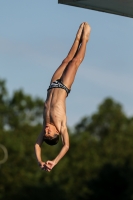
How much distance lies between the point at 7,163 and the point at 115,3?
152ft

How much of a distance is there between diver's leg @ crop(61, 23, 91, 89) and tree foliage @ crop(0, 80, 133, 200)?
3142 cm

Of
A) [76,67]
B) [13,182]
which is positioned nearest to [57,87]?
[76,67]

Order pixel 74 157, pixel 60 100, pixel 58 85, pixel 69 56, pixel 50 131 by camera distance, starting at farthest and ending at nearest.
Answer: pixel 74 157, pixel 69 56, pixel 58 85, pixel 60 100, pixel 50 131

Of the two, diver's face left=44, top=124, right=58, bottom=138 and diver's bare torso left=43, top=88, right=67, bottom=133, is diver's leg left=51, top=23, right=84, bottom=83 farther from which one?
diver's face left=44, top=124, right=58, bottom=138

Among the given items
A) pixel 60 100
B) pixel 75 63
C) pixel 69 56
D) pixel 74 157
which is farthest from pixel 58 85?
pixel 74 157

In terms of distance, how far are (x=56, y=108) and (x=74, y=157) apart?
5249cm

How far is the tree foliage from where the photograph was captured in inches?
1855

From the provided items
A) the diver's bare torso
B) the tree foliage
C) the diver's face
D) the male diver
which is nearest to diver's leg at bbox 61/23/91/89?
the male diver

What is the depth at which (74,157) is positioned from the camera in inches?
2566

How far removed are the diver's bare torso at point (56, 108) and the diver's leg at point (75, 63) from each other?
276 mm

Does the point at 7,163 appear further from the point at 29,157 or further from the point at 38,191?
the point at 38,191

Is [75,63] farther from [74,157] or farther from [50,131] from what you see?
[74,157]

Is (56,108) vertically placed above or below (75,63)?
below

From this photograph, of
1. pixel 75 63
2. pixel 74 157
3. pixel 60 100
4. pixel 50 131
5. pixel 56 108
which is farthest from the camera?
pixel 74 157
